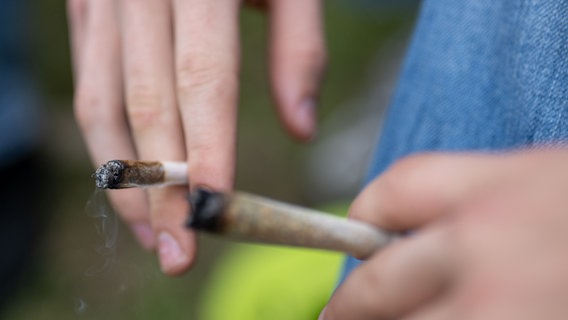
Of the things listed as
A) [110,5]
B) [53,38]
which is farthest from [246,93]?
[110,5]

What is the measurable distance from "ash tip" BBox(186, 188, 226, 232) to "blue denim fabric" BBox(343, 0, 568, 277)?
0.80 feet

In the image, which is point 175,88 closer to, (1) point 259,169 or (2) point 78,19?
(2) point 78,19

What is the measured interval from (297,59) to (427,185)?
1.24 feet

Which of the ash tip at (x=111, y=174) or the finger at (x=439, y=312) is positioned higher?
the finger at (x=439, y=312)

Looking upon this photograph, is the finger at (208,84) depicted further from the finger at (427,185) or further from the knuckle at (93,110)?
the finger at (427,185)

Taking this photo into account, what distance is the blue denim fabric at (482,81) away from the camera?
413 mm

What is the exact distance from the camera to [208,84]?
515 millimetres

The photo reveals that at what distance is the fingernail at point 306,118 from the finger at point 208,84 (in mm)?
112

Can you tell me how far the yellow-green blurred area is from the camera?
3.67ft

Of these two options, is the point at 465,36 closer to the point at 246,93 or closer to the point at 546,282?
the point at 546,282

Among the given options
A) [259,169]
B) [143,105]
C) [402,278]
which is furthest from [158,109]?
[259,169]

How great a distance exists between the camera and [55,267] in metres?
1.32

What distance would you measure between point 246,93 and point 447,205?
1413mm

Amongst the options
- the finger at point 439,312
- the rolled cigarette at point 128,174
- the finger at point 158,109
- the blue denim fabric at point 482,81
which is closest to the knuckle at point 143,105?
the finger at point 158,109
